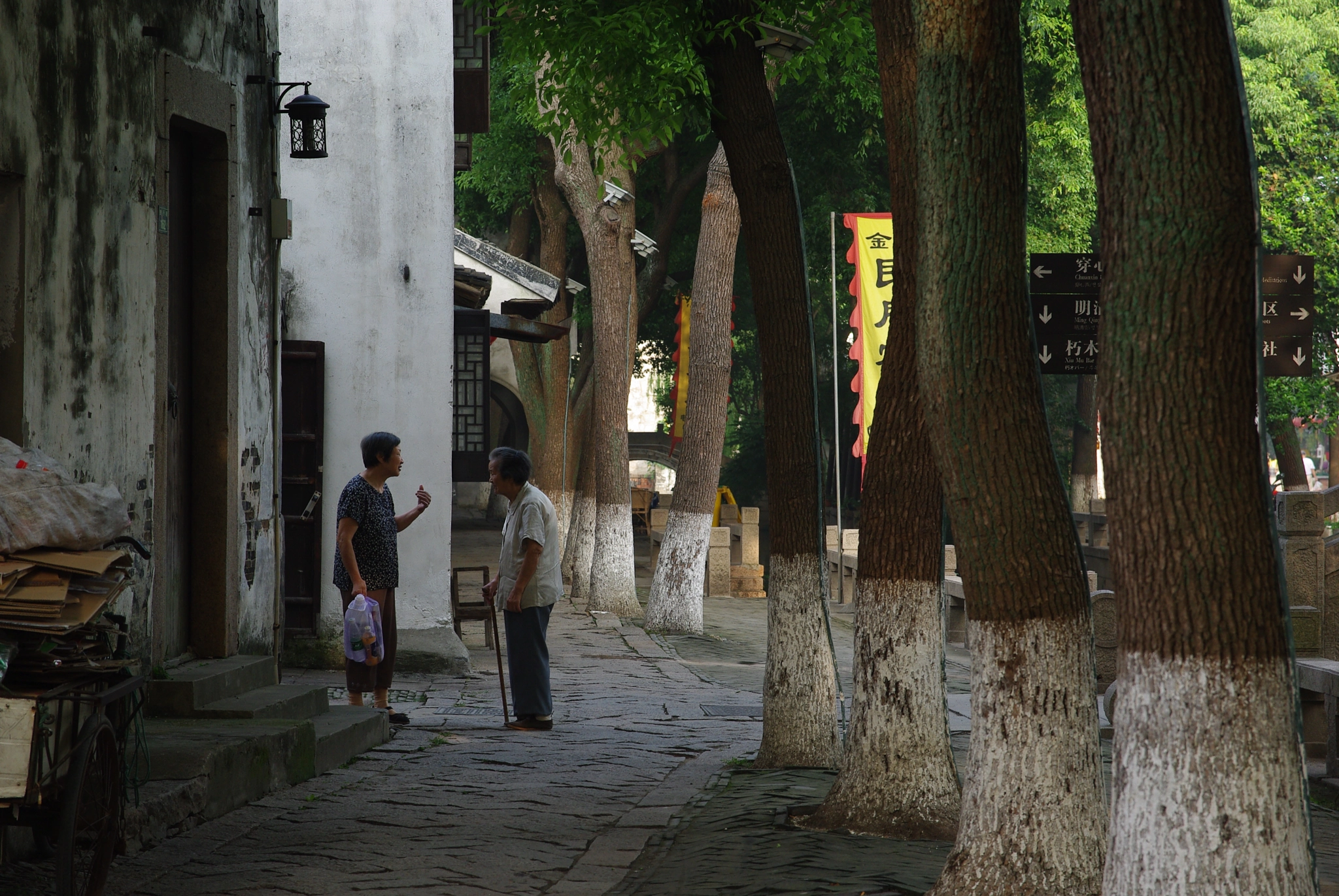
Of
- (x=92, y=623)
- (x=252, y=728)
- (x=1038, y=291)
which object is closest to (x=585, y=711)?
(x=252, y=728)

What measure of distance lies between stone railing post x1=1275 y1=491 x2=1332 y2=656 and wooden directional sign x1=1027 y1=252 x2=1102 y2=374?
4.45 meters

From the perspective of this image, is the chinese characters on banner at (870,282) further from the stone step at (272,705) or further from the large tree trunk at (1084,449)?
the large tree trunk at (1084,449)

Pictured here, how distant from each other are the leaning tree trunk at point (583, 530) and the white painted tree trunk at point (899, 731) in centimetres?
1335

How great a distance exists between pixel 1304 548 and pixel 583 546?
10.8m

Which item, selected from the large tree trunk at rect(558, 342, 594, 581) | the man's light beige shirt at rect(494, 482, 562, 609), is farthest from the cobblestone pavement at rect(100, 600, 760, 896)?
the large tree trunk at rect(558, 342, 594, 581)

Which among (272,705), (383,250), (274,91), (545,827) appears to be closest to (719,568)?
(383,250)

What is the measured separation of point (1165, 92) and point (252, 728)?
5.19 meters

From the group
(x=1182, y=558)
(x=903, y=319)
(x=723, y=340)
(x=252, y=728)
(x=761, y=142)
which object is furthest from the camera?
(x=723, y=340)

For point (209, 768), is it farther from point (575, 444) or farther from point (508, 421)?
point (508, 421)

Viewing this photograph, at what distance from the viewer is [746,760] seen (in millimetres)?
8312

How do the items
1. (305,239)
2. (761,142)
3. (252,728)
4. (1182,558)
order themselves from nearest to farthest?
(1182,558) → (252,728) → (761,142) → (305,239)

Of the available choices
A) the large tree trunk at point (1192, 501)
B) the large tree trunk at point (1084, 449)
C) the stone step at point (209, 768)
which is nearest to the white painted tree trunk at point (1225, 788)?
the large tree trunk at point (1192, 501)

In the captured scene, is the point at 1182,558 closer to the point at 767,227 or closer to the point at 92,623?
the point at 92,623

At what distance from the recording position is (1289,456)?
29.5 meters
